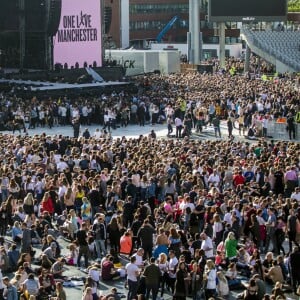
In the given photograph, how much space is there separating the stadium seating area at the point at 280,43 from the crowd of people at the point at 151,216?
40.6m

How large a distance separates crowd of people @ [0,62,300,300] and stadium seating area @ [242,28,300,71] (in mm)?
40593

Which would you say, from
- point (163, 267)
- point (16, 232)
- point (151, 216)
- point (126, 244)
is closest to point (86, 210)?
point (151, 216)

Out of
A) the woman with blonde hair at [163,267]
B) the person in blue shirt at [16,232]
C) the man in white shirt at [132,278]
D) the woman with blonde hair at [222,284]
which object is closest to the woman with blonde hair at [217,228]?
the woman with blonde hair at [222,284]

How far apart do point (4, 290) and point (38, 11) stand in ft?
146

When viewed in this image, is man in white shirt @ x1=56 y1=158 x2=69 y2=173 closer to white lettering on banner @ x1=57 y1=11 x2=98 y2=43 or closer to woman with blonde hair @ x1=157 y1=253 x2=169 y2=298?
woman with blonde hair @ x1=157 y1=253 x2=169 y2=298

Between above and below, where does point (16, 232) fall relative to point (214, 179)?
below

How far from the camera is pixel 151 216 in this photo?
20469mm

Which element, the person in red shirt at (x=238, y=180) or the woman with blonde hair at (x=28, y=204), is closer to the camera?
the woman with blonde hair at (x=28, y=204)

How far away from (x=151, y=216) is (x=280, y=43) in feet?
186

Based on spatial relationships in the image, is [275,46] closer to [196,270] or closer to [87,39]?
[87,39]

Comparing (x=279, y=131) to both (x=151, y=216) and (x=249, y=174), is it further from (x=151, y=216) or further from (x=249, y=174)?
(x=151, y=216)

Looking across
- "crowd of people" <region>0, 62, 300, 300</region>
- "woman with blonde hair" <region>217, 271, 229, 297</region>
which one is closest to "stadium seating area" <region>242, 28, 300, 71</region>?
"crowd of people" <region>0, 62, 300, 300</region>

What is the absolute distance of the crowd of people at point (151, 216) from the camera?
16938mm

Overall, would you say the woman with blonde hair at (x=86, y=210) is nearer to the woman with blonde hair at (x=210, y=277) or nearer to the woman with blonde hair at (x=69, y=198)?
the woman with blonde hair at (x=69, y=198)
